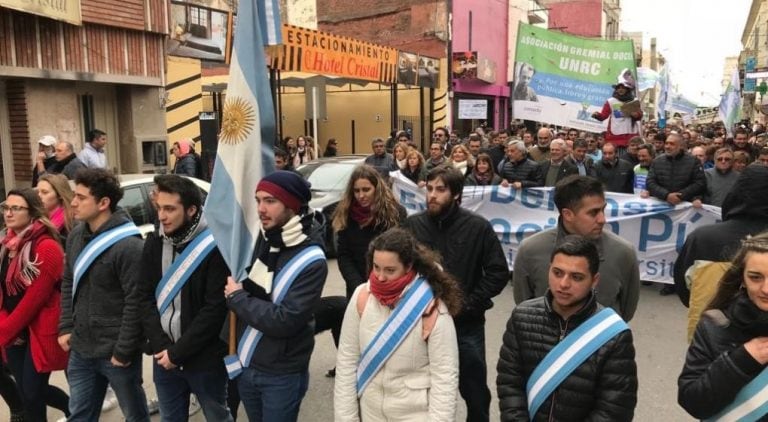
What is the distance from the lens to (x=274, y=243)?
308 centimetres

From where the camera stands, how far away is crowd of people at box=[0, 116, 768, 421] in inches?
97.0

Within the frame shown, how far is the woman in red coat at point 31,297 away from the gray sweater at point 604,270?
2693 millimetres

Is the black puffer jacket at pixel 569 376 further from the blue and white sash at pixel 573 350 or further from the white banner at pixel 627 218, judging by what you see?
the white banner at pixel 627 218

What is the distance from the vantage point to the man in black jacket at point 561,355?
8.05ft

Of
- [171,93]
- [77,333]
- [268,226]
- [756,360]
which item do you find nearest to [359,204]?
[268,226]

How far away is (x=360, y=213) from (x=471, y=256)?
1.14 m

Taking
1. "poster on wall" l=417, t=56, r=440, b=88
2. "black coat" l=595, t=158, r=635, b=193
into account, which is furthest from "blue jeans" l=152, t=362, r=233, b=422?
"poster on wall" l=417, t=56, r=440, b=88

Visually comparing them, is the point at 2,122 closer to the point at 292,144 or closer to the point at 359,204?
the point at 292,144

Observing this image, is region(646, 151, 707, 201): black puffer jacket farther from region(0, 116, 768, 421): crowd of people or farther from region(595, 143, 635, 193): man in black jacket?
region(0, 116, 768, 421): crowd of people

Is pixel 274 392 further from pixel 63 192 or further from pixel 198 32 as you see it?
pixel 198 32

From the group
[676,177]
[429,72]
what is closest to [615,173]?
[676,177]

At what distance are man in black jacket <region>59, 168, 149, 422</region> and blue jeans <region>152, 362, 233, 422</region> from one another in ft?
0.74

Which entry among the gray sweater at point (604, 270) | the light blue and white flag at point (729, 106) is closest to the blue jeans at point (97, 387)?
the gray sweater at point (604, 270)

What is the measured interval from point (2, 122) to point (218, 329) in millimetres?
9908
